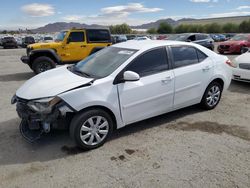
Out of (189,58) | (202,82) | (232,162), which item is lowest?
(232,162)

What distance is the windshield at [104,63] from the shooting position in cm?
380

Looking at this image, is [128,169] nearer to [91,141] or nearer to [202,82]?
[91,141]

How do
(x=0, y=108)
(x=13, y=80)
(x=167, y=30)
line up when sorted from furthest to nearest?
(x=167, y=30) → (x=13, y=80) → (x=0, y=108)

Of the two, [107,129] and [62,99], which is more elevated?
[62,99]

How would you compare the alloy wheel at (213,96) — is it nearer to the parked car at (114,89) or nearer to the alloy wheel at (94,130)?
the parked car at (114,89)

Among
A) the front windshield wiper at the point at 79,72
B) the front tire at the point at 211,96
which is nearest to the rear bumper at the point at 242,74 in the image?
the front tire at the point at 211,96

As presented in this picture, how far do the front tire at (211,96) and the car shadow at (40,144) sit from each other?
0.89 m

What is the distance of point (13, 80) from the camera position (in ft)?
28.4

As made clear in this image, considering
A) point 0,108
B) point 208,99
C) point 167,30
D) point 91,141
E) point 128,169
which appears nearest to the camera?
point 128,169

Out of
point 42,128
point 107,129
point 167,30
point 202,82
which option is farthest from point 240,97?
point 167,30

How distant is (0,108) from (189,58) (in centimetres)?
428

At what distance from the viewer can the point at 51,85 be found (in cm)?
358

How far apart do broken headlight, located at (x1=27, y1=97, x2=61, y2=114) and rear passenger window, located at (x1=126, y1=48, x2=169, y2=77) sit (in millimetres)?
1246

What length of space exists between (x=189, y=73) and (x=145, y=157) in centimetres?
190
